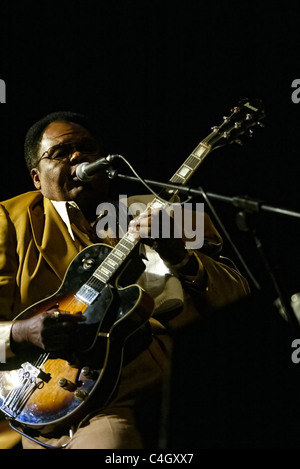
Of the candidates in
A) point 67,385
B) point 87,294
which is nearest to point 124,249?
point 87,294

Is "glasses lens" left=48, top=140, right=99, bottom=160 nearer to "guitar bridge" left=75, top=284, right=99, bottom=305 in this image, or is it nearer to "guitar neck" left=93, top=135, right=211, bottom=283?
"guitar neck" left=93, top=135, right=211, bottom=283

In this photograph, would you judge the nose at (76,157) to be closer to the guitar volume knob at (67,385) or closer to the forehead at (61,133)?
the forehead at (61,133)

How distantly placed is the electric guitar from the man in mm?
60

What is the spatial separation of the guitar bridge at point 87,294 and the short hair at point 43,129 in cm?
90

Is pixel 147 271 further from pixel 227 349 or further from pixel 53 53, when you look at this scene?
pixel 53 53

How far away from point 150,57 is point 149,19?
0.21m

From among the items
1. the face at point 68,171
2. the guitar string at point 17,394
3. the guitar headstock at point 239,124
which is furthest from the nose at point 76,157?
the guitar string at point 17,394

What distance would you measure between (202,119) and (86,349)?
170cm

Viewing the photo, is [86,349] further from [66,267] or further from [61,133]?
[61,133]

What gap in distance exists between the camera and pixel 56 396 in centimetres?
214

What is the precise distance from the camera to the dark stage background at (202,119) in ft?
9.34

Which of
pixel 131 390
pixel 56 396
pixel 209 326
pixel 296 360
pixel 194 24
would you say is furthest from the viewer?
pixel 194 24

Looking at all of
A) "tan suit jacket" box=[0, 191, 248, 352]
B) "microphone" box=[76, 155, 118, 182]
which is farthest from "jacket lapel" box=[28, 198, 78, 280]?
"microphone" box=[76, 155, 118, 182]

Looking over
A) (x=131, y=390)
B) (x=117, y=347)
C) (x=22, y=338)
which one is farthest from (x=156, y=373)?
(x=22, y=338)
